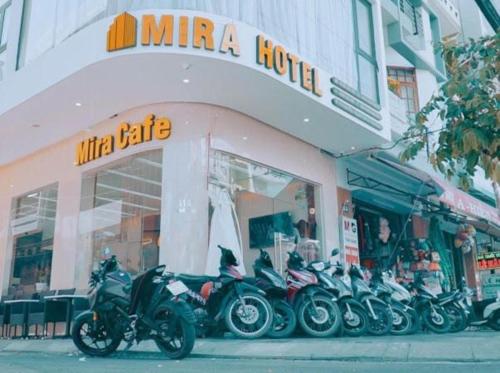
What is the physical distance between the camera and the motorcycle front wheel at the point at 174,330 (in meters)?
4.86

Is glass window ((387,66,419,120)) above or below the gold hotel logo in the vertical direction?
above

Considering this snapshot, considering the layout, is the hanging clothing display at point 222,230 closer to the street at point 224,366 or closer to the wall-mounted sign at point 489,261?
the street at point 224,366

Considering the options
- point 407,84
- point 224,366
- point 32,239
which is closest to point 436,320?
point 224,366

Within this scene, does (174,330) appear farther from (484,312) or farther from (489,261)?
(489,261)

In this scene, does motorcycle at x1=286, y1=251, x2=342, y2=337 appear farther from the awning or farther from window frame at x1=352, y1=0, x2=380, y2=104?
the awning

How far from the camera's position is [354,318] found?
7.19 m

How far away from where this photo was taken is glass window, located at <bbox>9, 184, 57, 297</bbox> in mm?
10586

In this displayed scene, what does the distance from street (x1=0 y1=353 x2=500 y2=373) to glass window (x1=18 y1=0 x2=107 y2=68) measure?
5.13m

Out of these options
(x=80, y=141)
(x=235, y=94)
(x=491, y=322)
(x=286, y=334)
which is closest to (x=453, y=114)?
(x=286, y=334)

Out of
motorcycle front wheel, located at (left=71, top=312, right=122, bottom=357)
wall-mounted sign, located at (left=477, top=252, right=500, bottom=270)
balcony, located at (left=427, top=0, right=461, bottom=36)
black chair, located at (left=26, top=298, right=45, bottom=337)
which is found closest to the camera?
motorcycle front wheel, located at (left=71, top=312, right=122, bottom=357)

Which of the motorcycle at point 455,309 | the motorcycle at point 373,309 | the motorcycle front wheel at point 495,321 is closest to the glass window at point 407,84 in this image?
the motorcycle at point 455,309

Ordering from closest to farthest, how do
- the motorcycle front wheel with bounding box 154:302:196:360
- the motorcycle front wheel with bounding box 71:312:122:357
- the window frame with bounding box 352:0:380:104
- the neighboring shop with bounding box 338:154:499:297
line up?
the motorcycle front wheel with bounding box 154:302:196:360, the motorcycle front wheel with bounding box 71:312:122:357, the window frame with bounding box 352:0:380:104, the neighboring shop with bounding box 338:154:499:297

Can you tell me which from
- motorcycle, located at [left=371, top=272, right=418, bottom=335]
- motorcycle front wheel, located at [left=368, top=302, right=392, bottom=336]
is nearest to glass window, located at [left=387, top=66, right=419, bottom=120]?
motorcycle, located at [left=371, top=272, right=418, bottom=335]

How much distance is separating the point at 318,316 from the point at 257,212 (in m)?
3.01
